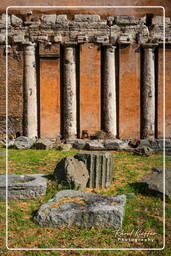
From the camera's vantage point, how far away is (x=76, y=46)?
13.1 meters

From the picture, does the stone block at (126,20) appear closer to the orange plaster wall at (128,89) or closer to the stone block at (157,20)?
the stone block at (157,20)

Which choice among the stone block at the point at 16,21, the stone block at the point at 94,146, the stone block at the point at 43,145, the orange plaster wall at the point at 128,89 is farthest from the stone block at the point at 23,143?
the stone block at the point at 16,21

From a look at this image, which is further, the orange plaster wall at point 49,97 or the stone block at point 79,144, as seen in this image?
the orange plaster wall at point 49,97

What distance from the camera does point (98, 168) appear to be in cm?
683

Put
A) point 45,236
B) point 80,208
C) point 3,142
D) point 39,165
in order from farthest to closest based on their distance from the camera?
1. point 3,142
2. point 39,165
3. point 80,208
4. point 45,236

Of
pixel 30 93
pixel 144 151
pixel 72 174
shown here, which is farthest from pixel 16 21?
pixel 72 174

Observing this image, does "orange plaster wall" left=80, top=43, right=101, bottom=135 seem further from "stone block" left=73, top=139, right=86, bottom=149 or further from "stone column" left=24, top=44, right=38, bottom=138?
"stone column" left=24, top=44, right=38, bottom=138

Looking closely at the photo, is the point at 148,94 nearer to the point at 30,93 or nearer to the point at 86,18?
the point at 86,18

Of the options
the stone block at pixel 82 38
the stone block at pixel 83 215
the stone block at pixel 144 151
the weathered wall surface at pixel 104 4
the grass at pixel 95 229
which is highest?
the weathered wall surface at pixel 104 4

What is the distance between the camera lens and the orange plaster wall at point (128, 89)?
12977 mm

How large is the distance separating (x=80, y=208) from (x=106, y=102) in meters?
8.79

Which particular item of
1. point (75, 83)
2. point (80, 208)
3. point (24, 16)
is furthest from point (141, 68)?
point (80, 208)

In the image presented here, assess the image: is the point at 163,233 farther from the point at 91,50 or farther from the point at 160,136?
the point at 91,50

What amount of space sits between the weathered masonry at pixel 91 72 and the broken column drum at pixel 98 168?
5.99m
